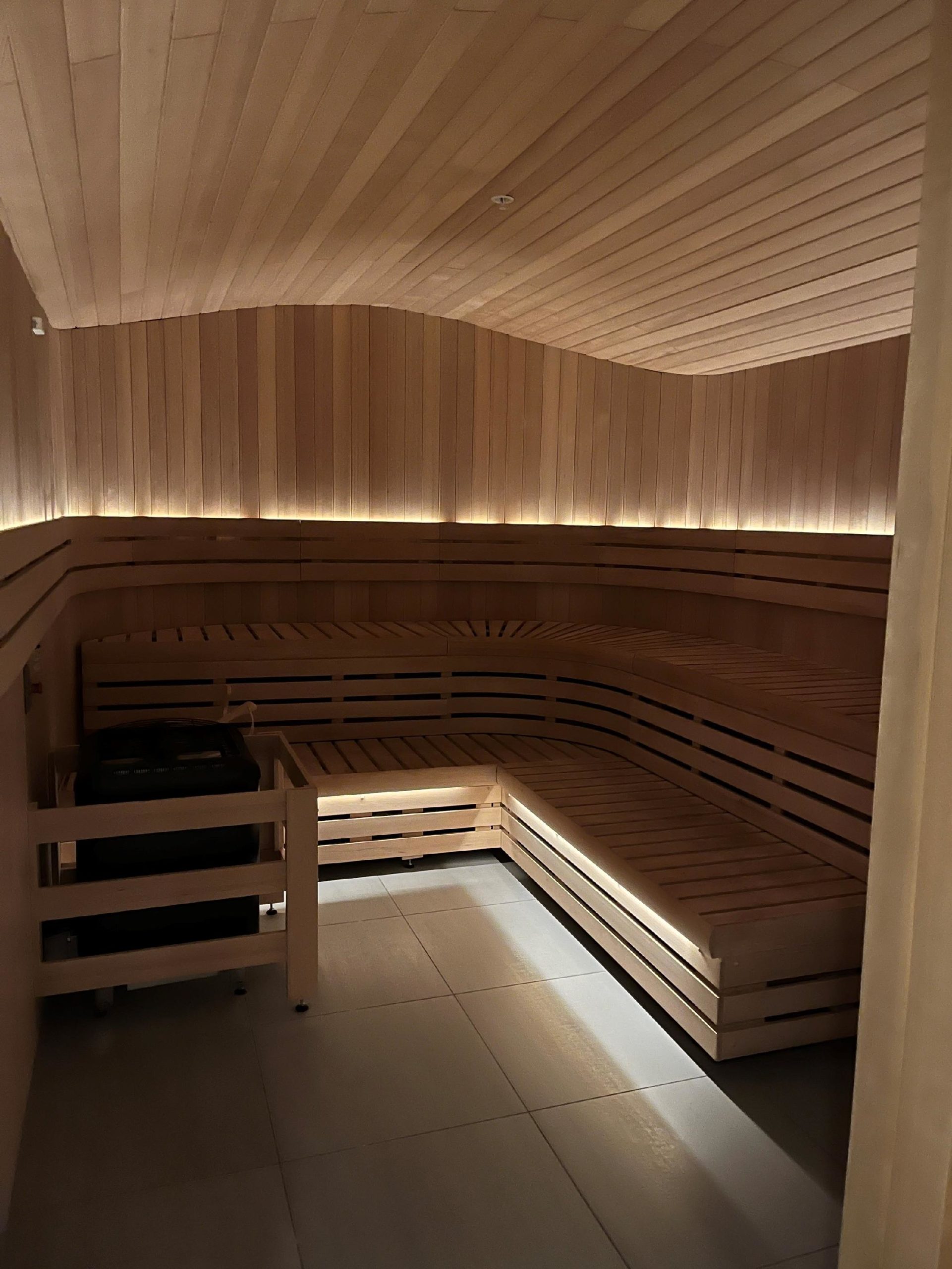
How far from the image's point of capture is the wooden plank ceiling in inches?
82.0

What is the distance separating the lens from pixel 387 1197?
7.32ft

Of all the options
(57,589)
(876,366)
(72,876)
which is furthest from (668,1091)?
(876,366)

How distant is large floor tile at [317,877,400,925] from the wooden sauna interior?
7.9 inches

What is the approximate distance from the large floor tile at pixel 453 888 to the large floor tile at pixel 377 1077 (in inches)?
31.1

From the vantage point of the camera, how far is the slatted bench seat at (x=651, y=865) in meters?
2.66

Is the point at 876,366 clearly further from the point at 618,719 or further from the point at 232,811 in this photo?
the point at 232,811

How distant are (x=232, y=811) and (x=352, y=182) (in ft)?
7.04

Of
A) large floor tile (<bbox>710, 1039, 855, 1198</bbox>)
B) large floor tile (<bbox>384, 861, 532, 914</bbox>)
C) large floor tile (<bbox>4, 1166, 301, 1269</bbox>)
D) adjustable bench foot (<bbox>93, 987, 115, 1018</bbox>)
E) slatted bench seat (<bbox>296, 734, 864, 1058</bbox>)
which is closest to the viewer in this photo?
large floor tile (<bbox>4, 1166, 301, 1269</bbox>)

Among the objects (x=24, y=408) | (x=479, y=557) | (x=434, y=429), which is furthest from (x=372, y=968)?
(x=434, y=429)

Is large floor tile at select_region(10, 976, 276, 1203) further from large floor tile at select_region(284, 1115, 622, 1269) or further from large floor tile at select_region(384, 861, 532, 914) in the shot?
large floor tile at select_region(384, 861, 532, 914)

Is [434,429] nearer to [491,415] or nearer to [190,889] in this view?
[491,415]

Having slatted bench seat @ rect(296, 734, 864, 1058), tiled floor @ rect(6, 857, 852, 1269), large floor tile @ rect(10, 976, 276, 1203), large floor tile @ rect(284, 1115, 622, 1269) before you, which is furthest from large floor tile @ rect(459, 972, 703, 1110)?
large floor tile @ rect(10, 976, 276, 1203)

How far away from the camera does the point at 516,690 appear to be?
503cm

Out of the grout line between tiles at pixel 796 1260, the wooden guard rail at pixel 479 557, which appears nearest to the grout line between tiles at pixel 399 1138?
the grout line between tiles at pixel 796 1260
